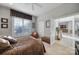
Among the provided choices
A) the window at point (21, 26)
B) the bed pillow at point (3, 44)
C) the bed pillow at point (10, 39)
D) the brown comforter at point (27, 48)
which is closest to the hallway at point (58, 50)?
the brown comforter at point (27, 48)

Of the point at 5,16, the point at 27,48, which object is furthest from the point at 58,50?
the point at 5,16

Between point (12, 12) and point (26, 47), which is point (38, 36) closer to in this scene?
point (26, 47)

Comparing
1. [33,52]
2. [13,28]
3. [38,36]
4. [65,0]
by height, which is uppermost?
[65,0]

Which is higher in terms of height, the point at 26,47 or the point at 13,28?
the point at 13,28

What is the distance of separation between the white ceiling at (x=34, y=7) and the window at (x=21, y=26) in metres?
0.19

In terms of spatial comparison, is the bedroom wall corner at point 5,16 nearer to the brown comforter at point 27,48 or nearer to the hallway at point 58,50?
the brown comforter at point 27,48

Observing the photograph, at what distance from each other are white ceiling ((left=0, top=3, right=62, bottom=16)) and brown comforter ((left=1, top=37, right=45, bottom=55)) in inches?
21.8

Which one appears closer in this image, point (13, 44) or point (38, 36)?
point (13, 44)

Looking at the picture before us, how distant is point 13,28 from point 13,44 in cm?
30

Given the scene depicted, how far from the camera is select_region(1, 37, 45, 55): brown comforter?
1.95 meters

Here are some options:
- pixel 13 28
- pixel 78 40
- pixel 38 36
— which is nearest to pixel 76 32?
pixel 78 40

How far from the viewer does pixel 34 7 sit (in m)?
2.06

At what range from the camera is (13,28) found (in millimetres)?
2020

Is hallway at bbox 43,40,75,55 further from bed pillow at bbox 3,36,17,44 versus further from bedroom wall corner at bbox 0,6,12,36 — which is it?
bedroom wall corner at bbox 0,6,12,36
